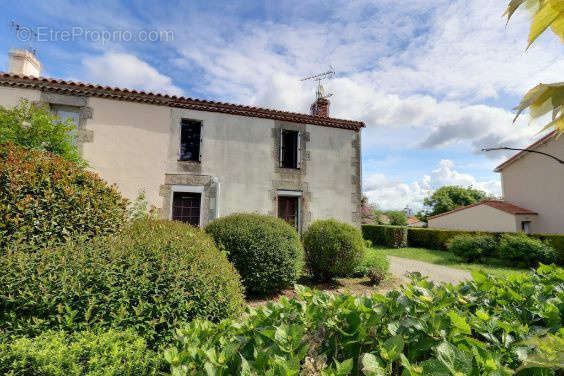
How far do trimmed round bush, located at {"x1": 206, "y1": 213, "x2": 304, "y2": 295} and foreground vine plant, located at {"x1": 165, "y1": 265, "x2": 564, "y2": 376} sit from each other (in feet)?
15.8

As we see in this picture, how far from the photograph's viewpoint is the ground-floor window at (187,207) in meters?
10.6

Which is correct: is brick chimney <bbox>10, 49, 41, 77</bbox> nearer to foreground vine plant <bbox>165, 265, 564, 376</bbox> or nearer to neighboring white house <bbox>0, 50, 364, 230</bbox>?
neighboring white house <bbox>0, 50, 364, 230</bbox>

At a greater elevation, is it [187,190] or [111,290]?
[187,190]

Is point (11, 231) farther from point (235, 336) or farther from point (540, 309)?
point (540, 309)

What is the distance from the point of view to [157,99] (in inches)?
406

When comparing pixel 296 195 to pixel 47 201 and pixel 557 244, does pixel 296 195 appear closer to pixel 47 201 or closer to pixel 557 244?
pixel 47 201

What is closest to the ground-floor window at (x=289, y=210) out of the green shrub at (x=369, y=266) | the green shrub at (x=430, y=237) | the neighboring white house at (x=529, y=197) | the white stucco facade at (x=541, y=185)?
the green shrub at (x=369, y=266)

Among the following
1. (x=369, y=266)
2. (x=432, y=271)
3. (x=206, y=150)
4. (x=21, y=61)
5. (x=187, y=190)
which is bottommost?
(x=432, y=271)

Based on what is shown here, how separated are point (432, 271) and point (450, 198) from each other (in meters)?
39.3

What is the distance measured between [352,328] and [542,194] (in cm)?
2285

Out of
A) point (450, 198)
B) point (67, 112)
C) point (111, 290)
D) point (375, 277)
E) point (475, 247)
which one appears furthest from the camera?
point (450, 198)

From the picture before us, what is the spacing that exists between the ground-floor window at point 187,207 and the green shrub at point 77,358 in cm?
828

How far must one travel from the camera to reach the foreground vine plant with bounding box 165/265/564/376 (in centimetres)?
117

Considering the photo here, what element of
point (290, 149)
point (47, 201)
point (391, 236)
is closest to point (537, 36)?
point (47, 201)
